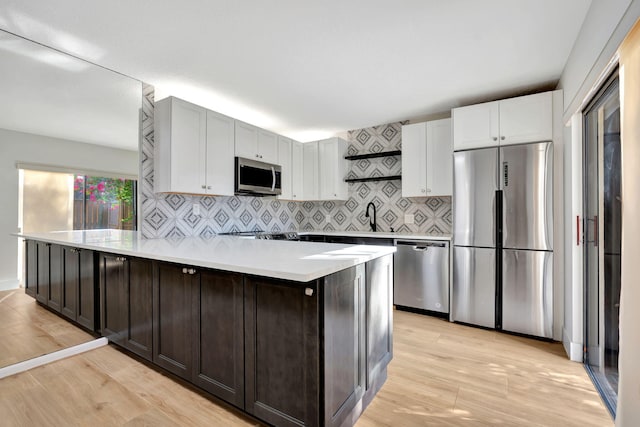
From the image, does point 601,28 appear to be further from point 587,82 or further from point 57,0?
point 57,0

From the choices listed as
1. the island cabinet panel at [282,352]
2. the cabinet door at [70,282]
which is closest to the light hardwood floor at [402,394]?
the island cabinet panel at [282,352]

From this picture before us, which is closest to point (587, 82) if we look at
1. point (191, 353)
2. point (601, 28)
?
point (601, 28)

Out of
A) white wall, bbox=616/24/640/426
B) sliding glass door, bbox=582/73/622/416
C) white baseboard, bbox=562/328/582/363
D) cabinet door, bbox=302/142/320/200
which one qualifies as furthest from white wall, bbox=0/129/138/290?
white baseboard, bbox=562/328/582/363

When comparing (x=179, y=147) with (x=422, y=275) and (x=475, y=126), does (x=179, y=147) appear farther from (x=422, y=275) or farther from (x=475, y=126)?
(x=475, y=126)

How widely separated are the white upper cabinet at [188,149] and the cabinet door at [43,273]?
101 cm

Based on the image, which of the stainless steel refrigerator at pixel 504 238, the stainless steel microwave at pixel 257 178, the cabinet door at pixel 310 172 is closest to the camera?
the stainless steel refrigerator at pixel 504 238

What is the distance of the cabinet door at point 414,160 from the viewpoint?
354 centimetres

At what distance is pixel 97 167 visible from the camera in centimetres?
250

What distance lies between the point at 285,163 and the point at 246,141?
775mm

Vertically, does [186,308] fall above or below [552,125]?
below

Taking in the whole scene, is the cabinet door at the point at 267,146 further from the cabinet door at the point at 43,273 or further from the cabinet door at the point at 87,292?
the cabinet door at the point at 43,273

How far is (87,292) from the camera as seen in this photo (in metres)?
2.42

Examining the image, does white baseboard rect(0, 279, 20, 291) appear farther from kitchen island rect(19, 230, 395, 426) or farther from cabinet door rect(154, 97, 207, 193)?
cabinet door rect(154, 97, 207, 193)

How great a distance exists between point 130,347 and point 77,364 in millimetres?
398
